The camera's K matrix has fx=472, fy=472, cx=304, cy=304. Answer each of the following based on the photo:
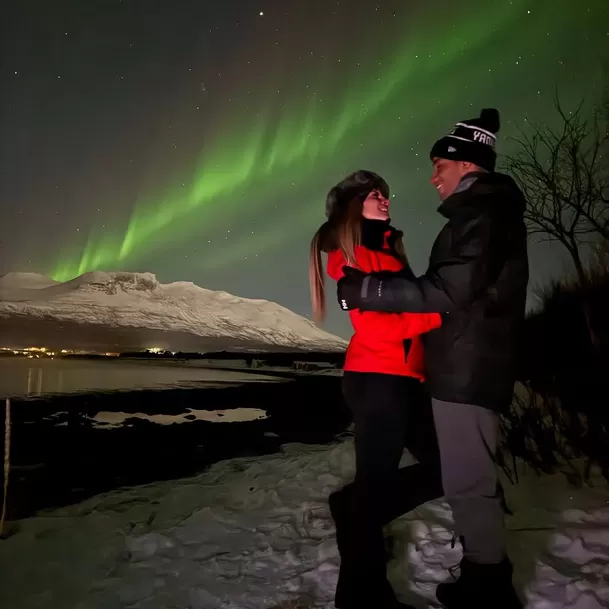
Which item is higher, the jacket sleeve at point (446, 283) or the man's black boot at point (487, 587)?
the jacket sleeve at point (446, 283)

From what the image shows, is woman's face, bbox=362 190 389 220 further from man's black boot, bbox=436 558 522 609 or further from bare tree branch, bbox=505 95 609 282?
bare tree branch, bbox=505 95 609 282

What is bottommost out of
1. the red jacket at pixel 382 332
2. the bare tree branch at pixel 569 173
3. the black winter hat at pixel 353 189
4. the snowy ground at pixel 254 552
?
the snowy ground at pixel 254 552

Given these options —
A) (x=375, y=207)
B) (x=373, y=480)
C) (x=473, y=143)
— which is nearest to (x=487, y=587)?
(x=373, y=480)

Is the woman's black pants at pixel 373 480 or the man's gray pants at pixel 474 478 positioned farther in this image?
the woman's black pants at pixel 373 480

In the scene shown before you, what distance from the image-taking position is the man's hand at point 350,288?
1.56 m

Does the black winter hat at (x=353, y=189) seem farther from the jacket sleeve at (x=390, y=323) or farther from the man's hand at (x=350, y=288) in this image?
the man's hand at (x=350, y=288)

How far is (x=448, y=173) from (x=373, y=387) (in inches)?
34.1

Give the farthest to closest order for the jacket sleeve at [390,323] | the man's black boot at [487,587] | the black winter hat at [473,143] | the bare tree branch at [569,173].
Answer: the bare tree branch at [569,173]
the black winter hat at [473,143]
the jacket sleeve at [390,323]
the man's black boot at [487,587]

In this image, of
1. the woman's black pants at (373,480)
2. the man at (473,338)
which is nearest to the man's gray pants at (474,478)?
the man at (473,338)

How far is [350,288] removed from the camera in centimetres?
157

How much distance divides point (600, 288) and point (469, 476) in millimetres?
3193

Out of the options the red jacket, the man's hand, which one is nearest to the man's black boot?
the red jacket

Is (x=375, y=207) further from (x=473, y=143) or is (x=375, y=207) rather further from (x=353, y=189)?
(x=473, y=143)

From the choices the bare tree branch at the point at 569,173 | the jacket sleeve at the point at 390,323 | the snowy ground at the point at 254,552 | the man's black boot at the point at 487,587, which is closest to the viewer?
the man's black boot at the point at 487,587
